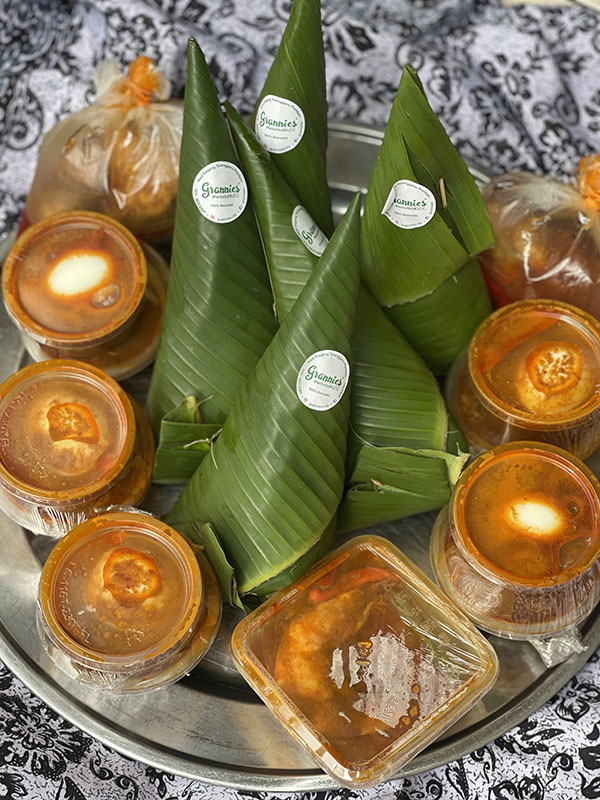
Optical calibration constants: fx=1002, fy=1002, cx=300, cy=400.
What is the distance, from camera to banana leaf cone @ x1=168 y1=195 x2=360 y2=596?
1.22m

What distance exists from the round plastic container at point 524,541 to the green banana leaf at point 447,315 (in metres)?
0.24

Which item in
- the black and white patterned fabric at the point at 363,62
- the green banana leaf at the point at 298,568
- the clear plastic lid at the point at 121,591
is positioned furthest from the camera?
the black and white patterned fabric at the point at 363,62

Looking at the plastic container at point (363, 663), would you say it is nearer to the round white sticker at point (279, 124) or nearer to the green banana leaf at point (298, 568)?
the green banana leaf at point (298, 568)

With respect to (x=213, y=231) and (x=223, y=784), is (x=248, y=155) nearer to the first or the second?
(x=213, y=231)

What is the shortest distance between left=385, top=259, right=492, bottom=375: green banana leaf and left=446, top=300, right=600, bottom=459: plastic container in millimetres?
63

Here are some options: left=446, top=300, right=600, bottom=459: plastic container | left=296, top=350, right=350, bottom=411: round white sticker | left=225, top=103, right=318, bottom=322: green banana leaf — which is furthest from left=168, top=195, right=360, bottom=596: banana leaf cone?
left=446, top=300, right=600, bottom=459: plastic container

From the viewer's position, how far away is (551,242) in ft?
4.86

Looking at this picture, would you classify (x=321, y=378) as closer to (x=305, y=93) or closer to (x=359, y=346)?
(x=359, y=346)

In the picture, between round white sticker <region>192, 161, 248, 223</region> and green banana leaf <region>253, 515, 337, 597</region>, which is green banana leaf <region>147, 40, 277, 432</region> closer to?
round white sticker <region>192, 161, 248, 223</region>

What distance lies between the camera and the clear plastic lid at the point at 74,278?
143 cm

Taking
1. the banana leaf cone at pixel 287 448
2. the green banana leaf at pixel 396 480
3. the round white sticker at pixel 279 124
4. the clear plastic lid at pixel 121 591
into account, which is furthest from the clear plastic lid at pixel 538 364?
the clear plastic lid at pixel 121 591

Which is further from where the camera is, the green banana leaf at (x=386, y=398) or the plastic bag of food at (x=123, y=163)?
the plastic bag of food at (x=123, y=163)

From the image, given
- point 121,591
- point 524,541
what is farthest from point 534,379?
point 121,591

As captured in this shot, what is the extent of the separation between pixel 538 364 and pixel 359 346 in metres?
0.26
